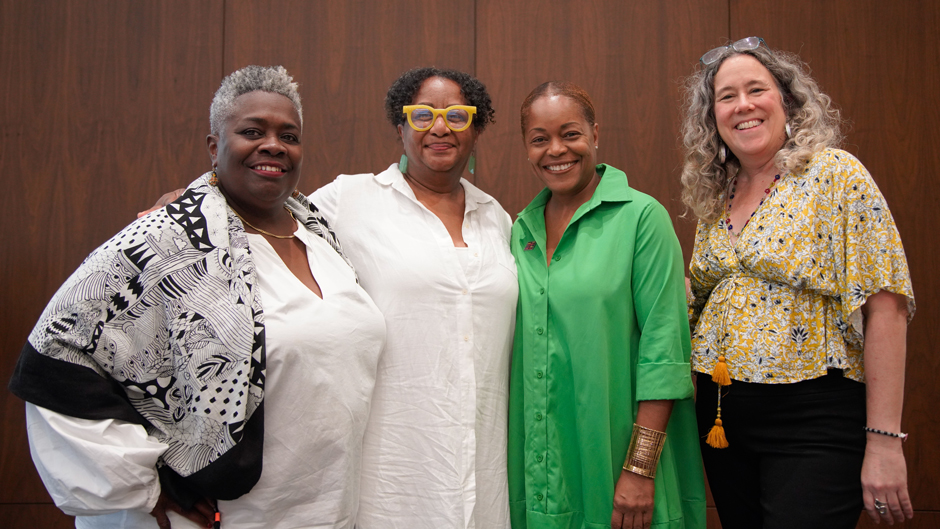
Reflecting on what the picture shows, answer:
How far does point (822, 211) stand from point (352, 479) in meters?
1.38

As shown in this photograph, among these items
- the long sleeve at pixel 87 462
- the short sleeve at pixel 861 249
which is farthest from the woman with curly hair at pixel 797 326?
the long sleeve at pixel 87 462

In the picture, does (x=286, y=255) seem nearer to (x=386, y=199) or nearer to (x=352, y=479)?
(x=386, y=199)

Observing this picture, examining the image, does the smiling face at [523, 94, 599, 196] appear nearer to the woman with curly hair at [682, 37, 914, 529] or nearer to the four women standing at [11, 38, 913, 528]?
the four women standing at [11, 38, 913, 528]

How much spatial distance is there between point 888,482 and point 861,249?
22.3 inches

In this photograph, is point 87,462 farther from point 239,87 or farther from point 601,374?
point 601,374

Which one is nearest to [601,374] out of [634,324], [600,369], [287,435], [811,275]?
[600,369]

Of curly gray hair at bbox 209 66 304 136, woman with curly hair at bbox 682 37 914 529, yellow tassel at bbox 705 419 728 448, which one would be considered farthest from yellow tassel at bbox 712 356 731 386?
curly gray hair at bbox 209 66 304 136

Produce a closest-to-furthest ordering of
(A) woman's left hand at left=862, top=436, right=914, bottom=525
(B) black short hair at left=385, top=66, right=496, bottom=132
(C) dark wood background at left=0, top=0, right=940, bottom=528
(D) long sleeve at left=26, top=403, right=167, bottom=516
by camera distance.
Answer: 1. (D) long sleeve at left=26, top=403, right=167, bottom=516
2. (A) woman's left hand at left=862, top=436, right=914, bottom=525
3. (B) black short hair at left=385, top=66, right=496, bottom=132
4. (C) dark wood background at left=0, top=0, right=940, bottom=528

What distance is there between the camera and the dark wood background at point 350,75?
9.87 ft

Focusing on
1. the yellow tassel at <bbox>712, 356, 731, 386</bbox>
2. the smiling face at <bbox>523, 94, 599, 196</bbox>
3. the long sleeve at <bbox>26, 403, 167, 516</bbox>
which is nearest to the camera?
the long sleeve at <bbox>26, 403, 167, 516</bbox>

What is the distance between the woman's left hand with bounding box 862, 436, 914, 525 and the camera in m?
1.51

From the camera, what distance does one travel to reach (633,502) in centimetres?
168

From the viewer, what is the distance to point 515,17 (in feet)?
9.90

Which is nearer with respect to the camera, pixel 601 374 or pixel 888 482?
pixel 888 482
